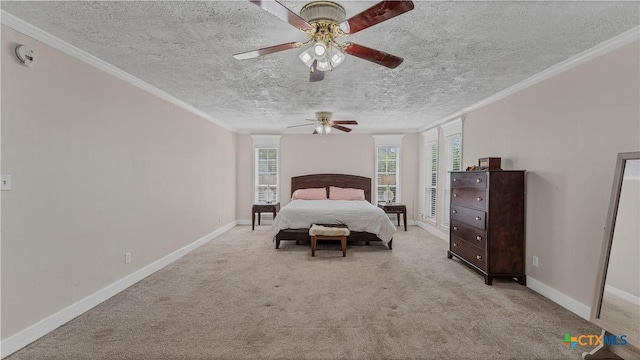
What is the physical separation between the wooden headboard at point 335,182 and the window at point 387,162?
0.31 meters

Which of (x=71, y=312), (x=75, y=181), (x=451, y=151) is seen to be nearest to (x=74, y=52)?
(x=75, y=181)

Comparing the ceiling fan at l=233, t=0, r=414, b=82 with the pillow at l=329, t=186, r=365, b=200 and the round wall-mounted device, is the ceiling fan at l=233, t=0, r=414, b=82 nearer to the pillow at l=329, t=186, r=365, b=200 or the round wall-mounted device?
the round wall-mounted device

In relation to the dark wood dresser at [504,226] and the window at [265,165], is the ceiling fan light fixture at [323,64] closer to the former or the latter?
the dark wood dresser at [504,226]

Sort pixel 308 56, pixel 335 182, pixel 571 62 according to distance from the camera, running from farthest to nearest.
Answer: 1. pixel 335 182
2. pixel 571 62
3. pixel 308 56

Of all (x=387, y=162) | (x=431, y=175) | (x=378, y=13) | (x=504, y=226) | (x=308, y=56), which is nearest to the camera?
(x=378, y=13)

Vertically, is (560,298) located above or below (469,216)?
below

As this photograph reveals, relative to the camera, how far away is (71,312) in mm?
2654

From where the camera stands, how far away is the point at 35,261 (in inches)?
92.3

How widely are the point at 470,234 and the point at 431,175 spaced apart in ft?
10.1

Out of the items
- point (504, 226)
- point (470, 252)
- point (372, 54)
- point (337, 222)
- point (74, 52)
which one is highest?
point (74, 52)

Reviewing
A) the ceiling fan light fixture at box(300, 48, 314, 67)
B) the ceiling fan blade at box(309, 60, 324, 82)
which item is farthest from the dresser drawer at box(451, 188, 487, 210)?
Result: the ceiling fan light fixture at box(300, 48, 314, 67)

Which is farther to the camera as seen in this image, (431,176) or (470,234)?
(431,176)

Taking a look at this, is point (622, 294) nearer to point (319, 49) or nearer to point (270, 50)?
point (319, 49)

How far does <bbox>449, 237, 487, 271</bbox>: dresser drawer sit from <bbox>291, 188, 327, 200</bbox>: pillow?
10.9 ft
